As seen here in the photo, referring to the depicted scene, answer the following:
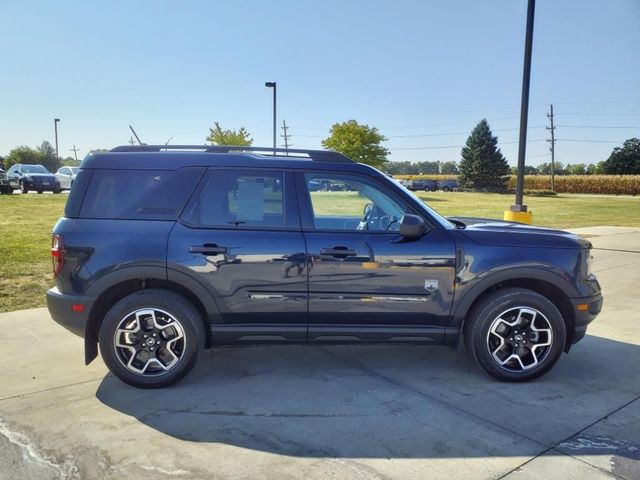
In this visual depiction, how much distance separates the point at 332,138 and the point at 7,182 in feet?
88.9

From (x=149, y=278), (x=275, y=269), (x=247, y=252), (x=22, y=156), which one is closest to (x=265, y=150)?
(x=247, y=252)

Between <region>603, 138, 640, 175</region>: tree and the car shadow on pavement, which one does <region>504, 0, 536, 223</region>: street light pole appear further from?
<region>603, 138, 640, 175</region>: tree

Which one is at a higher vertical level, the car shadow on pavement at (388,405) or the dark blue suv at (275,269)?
the dark blue suv at (275,269)

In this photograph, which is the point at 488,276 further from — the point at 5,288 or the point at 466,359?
the point at 5,288

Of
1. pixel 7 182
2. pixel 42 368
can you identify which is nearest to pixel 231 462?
pixel 42 368

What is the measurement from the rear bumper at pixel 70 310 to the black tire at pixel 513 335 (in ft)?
9.79

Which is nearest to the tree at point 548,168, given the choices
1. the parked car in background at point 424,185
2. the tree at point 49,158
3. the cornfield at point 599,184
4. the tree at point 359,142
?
the cornfield at point 599,184

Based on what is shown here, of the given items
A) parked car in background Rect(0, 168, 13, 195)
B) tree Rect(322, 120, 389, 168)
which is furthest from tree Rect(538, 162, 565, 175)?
parked car in background Rect(0, 168, 13, 195)

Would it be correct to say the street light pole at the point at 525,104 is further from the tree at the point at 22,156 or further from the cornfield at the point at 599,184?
the tree at the point at 22,156

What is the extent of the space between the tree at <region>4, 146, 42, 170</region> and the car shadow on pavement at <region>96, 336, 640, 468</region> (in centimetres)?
6839

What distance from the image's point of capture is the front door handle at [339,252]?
386 cm

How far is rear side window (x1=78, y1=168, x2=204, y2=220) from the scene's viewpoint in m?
3.87

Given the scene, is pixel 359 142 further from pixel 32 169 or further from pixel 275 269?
pixel 275 269

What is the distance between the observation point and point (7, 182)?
24.9 metres
